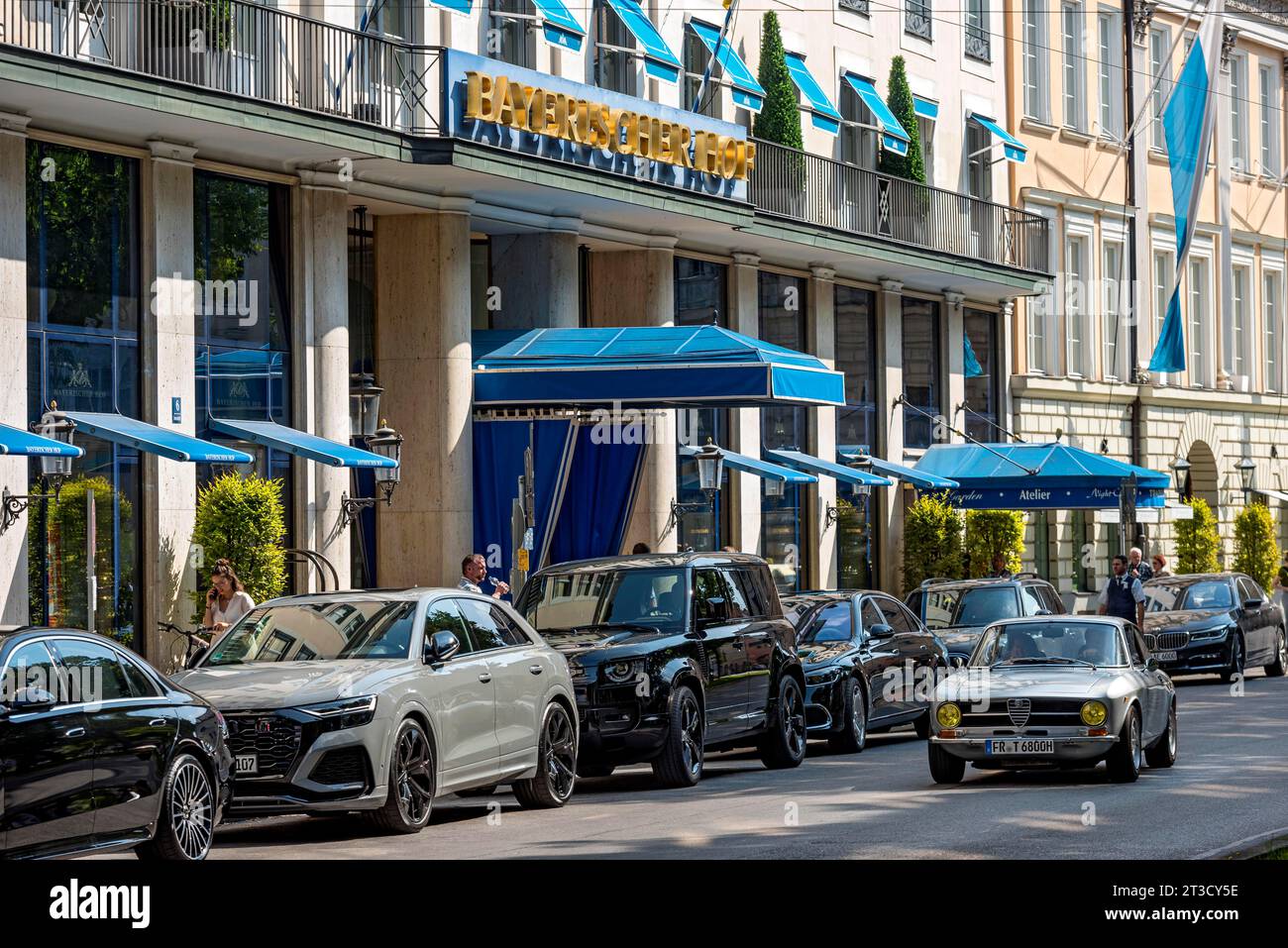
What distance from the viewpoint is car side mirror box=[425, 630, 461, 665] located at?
1563 cm

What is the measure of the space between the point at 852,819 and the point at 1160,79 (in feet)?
125

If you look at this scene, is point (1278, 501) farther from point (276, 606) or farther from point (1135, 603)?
point (276, 606)

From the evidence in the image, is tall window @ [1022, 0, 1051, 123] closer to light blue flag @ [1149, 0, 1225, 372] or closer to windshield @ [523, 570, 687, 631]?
light blue flag @ [1149, 0, 1225, 372]

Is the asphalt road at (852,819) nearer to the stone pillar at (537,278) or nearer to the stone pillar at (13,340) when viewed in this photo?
the stone pillar at (13,340)

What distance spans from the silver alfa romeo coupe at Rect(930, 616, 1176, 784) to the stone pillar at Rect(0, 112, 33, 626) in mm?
9606

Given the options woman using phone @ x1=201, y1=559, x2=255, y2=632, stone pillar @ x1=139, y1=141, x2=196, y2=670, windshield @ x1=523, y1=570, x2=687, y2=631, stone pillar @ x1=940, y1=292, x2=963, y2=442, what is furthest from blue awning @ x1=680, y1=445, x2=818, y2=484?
windshield @ x1=523, y1=570, x2=687, y2=631

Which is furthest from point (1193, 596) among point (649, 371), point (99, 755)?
point (99, 755)

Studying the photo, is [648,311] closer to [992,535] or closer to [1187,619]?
[1187,619]

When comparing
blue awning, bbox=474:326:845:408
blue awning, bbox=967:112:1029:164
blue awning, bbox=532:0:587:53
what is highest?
blue awning, bbox=967:112:1029:164

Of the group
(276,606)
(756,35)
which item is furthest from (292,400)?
(756,35)

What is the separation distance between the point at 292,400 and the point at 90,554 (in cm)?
436

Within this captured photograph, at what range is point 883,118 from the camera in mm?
39438

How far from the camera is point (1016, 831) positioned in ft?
47.8

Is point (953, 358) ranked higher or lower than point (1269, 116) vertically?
lower
